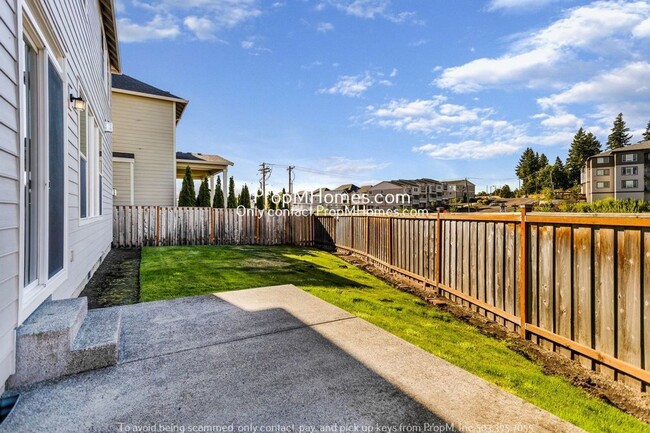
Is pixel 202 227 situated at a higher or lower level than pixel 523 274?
higher

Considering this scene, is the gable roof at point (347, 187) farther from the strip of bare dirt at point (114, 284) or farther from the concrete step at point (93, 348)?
the concrete step at point (93, 348)

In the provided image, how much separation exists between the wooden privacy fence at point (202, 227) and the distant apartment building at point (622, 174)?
5077 cm

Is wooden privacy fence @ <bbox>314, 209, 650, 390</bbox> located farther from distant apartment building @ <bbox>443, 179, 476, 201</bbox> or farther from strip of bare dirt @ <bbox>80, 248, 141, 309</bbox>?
distant apartment building @ <bbox>443, 179, 476, 201</bbox>

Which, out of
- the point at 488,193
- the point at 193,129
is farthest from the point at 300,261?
the point at 488,193

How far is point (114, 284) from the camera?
596 cm

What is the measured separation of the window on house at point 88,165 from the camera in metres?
5.15

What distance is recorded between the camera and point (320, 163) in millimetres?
54719

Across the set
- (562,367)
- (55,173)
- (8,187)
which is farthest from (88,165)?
(562,367)

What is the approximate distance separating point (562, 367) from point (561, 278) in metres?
0.88

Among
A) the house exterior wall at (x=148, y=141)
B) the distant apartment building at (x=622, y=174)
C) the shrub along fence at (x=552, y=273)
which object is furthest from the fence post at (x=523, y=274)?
the distant apartment building at (x=622, y=174)

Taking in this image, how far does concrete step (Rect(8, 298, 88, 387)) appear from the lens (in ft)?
7.29

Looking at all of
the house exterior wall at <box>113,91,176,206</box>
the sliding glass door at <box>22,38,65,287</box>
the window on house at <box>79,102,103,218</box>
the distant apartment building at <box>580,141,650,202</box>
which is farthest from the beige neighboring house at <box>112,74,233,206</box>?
the distant apartment building at <box>580,141,650,202</box>

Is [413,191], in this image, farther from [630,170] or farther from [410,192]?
[630,170]

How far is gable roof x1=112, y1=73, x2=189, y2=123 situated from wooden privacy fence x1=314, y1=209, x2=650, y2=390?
1382 centimetres
